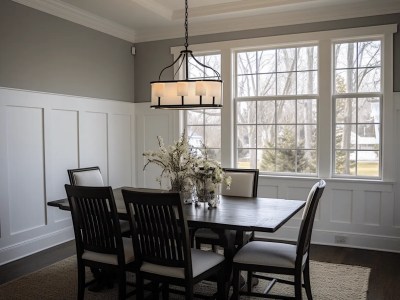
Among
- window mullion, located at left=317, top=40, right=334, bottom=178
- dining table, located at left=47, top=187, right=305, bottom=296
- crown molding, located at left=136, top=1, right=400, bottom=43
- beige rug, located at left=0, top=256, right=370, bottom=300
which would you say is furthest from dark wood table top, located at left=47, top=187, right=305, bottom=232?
crown molding, located at left=136, top=1, right=400, bottom=43

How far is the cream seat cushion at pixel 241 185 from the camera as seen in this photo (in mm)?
3936

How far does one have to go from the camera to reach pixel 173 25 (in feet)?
18.3

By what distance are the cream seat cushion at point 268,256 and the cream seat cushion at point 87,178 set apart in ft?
6.22

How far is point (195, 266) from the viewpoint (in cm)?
273

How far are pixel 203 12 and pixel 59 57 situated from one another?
1854mm

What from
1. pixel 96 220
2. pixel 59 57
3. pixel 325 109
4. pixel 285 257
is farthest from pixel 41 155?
pixel 325 109

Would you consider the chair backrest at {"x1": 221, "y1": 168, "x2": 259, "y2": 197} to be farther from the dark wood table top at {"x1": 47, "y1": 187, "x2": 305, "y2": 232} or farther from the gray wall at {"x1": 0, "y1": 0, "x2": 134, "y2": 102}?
the gray wall at {"x1": 0, "y1": 0, "x2": 134, "y2": 102}

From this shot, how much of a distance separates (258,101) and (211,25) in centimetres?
121

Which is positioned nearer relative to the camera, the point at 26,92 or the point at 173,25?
the point at 26,92

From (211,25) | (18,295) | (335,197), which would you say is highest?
(211,25)

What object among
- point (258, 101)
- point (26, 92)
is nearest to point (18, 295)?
point (26, 92)

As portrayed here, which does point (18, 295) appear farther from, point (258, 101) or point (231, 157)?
point (258, 101)

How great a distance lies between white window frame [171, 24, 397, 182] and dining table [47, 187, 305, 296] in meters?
1.75

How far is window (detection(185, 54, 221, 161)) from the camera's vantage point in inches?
219
